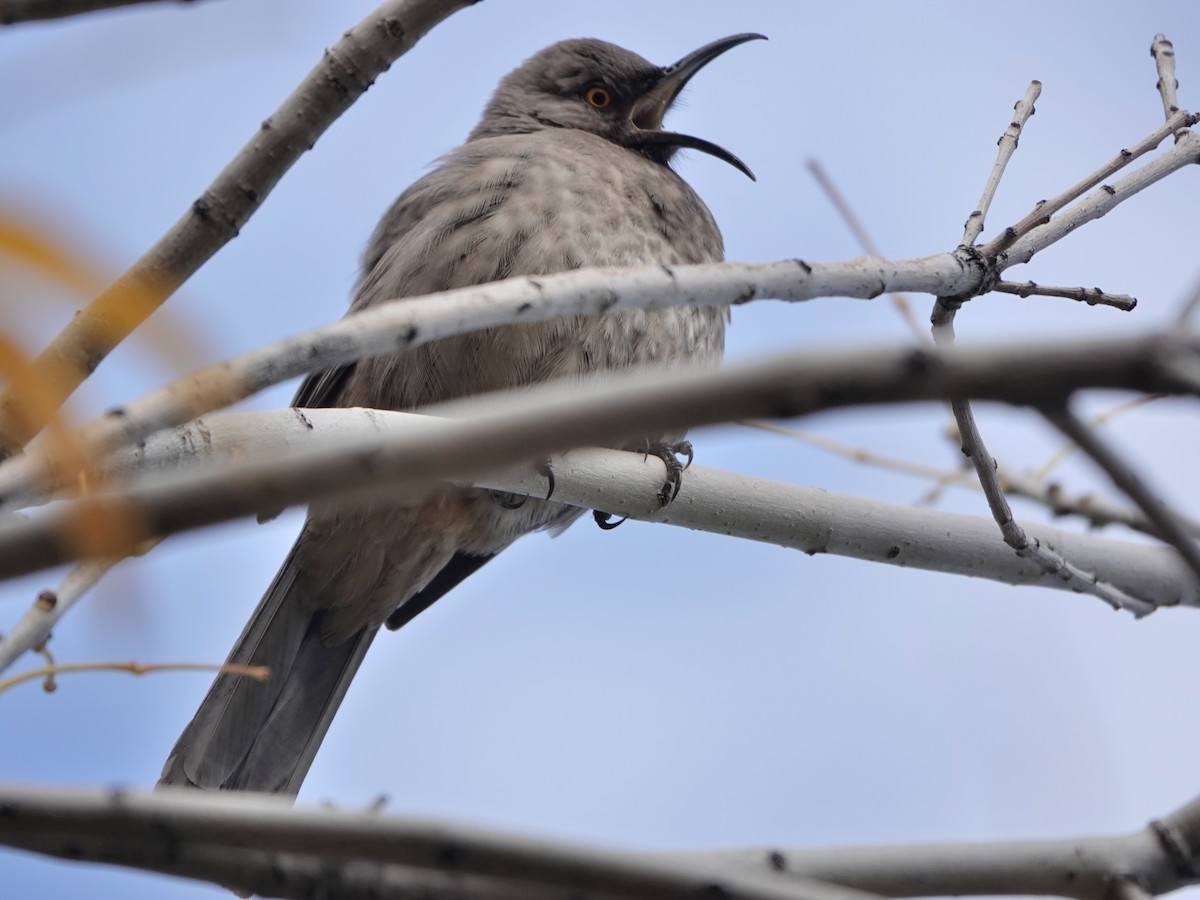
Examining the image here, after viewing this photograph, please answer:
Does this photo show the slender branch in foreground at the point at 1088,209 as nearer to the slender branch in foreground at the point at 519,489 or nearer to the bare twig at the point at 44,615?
the slender branch in foreground at the point at 519,489

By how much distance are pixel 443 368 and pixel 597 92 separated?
1974mm

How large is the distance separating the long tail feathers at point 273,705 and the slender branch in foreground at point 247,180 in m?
2.33

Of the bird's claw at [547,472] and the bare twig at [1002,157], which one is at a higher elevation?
the bare twig at [1002,157]

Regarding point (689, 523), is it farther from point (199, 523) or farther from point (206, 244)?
point (199, 523)

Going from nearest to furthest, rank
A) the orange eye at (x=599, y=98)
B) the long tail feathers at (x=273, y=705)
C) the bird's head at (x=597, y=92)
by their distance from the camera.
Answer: the long tail feathers at (x=273, y=705) → the bird's head at (x=597, y=92) → the orange eye at (x=599, y=98)

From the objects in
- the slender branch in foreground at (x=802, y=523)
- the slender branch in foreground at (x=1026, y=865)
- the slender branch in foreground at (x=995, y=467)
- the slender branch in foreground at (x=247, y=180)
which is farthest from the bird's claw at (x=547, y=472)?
the slender branch in foreground at (x=1026, y=865)

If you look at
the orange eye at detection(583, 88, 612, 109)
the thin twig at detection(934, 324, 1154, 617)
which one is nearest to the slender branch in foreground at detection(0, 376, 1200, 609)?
the thin twig at detection(934, 324, 1154, 617)

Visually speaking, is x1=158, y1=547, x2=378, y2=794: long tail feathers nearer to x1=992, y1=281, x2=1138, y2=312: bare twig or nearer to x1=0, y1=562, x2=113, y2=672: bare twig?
x1=0, y1=562, x2=113, y2=672: bare twig

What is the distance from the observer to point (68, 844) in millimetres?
1458

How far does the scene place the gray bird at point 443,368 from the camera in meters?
4.23

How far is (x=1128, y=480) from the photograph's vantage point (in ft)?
4.06

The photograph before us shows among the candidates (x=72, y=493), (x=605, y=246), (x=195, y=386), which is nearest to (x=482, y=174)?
(x=605, y=246)

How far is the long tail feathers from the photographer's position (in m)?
4.19

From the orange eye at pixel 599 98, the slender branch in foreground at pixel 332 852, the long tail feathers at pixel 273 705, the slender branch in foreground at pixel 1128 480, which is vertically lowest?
the slender branch in foreground at pixel 332 852
